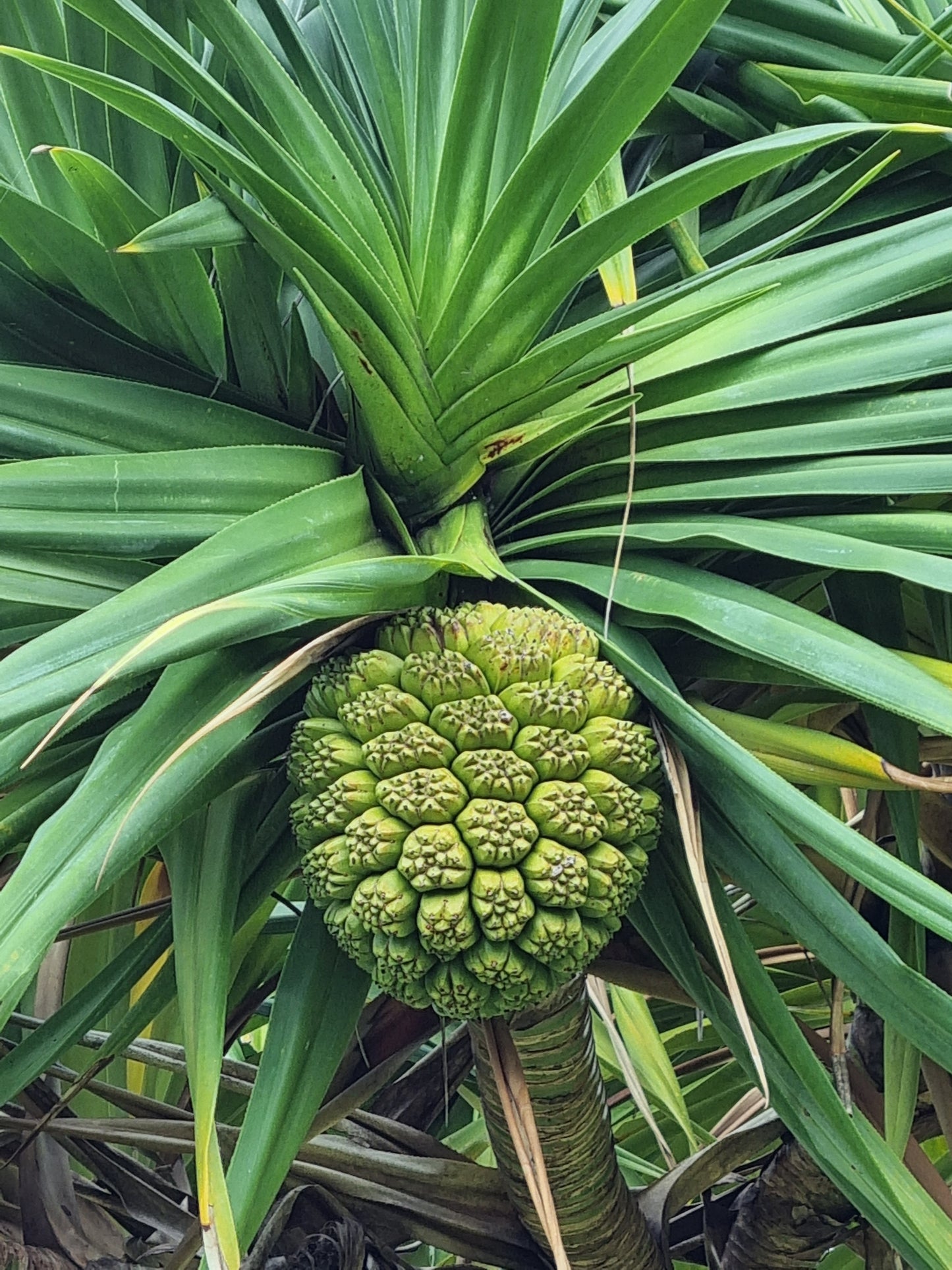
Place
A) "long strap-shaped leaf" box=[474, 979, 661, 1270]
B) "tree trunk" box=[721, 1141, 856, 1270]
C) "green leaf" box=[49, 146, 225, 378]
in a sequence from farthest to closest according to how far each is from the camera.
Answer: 1. "tree trunk" box=[721, 1141, 856, 1270]
2. "long strap-shaped leaf" box=[474, 979, 661, 1270]
3. "green leaf" box=[49, 146, 225, 378]

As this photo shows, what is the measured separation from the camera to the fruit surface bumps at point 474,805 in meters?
0.49

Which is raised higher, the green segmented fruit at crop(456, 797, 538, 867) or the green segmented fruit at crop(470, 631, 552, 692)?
the green segmented fruit at crop(470, 631, 552, 692)

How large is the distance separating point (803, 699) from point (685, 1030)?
621mm

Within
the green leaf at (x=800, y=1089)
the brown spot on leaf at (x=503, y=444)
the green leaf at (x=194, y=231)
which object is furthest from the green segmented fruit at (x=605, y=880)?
the green leaf at (x=194, y=231)

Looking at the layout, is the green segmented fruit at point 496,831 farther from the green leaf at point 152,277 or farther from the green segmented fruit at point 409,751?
the green leaf at point 152,277

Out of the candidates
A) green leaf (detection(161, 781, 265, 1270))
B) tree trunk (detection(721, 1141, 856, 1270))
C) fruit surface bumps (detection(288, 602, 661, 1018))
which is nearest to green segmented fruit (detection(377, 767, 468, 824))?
fruit surface bumps (detection(288, 602, 661, 1018))

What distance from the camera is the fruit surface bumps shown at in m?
0.49

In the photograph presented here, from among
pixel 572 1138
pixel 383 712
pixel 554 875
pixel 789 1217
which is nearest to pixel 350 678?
pixel 383 712

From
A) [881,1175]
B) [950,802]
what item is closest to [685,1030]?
[950,802]

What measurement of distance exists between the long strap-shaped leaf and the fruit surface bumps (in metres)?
0.15

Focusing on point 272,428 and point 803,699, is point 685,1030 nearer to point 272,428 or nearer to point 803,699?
point 803,699

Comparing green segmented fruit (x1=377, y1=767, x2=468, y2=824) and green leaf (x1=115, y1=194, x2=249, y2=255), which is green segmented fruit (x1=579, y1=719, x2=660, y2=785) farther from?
green leaf (x1=115, y1=194, x2=249, y2=255)

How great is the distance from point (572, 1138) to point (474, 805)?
0.35 m

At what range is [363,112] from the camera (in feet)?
2.51
